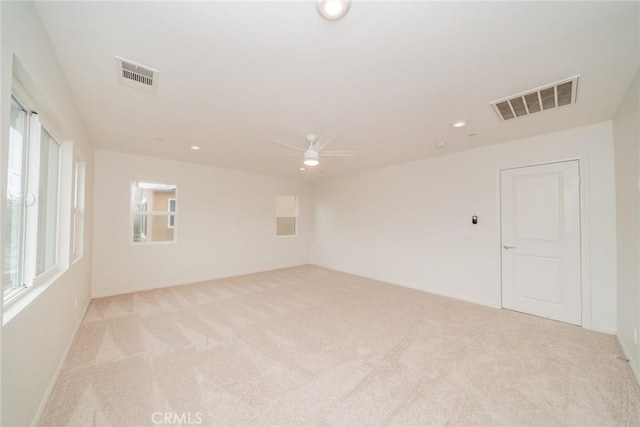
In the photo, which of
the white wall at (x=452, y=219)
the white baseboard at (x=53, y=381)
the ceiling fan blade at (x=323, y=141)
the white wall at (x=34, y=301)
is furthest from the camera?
the ceiling fan blade at (x=323, y=141)

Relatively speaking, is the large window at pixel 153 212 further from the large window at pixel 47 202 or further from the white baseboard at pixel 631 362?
the white baseboard at pixel 631 362

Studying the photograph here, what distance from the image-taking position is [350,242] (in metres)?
6.25

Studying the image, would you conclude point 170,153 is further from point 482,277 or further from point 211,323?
point 482,277

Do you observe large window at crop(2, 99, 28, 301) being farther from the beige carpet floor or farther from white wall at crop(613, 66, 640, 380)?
white wall at crop(613, 66, 640, 380)

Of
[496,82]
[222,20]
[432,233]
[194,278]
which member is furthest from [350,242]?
[222,20]

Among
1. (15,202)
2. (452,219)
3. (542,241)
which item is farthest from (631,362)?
(15,202)

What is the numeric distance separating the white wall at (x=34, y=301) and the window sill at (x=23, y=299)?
0.09ft

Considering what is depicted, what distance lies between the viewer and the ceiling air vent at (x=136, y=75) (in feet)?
6.43

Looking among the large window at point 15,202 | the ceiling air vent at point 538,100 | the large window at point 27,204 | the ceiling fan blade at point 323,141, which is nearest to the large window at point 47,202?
the large window at point 27,204

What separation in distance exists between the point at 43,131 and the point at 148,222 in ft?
10.0

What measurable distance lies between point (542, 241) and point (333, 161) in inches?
141

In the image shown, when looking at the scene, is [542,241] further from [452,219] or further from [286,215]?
[286,215]

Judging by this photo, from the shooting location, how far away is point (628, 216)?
252 centimetres

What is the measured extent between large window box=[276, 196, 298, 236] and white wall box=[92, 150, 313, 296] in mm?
179
